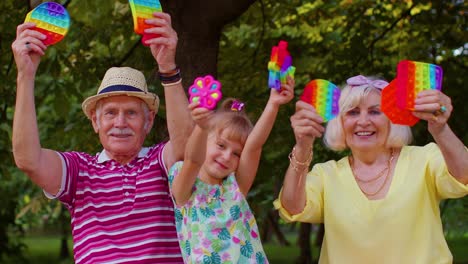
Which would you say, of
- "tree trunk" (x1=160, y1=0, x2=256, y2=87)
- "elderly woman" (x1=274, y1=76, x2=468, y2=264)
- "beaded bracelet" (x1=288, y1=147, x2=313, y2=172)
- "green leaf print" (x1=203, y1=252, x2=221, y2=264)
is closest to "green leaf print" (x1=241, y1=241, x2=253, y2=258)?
"green leaf print" (x1=203, y1=252, x2=221, y2=264)

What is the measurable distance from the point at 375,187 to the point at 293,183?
1.25 feet

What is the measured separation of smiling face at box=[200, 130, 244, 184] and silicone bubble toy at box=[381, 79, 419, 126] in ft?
2.15

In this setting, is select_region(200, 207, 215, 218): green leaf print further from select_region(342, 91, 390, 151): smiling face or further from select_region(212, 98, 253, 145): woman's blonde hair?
select_region(342, 91, 390, 151): smiling face

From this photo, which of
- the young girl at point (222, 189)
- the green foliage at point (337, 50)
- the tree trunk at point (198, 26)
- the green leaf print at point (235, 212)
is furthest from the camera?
the green foliage at point (337, 50)

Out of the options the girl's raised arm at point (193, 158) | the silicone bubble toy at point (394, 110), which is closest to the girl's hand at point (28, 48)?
the girl's raised arm at point (193, 158)

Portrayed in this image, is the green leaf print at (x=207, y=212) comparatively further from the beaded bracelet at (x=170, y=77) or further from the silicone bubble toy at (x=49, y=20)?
the silicone bubble toy at (x=49, y=20)

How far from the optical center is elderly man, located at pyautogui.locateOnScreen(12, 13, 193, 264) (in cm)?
315

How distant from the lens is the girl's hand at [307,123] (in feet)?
10.1

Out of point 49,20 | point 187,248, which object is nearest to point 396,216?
point 187,248

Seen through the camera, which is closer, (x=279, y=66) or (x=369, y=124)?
(x=279, y=66)

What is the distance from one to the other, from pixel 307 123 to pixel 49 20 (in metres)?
1.16

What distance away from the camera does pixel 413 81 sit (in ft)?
9.92

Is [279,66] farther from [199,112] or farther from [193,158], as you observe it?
[193,158]

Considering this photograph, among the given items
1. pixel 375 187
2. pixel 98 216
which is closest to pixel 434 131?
Answer: pixel 375 187
